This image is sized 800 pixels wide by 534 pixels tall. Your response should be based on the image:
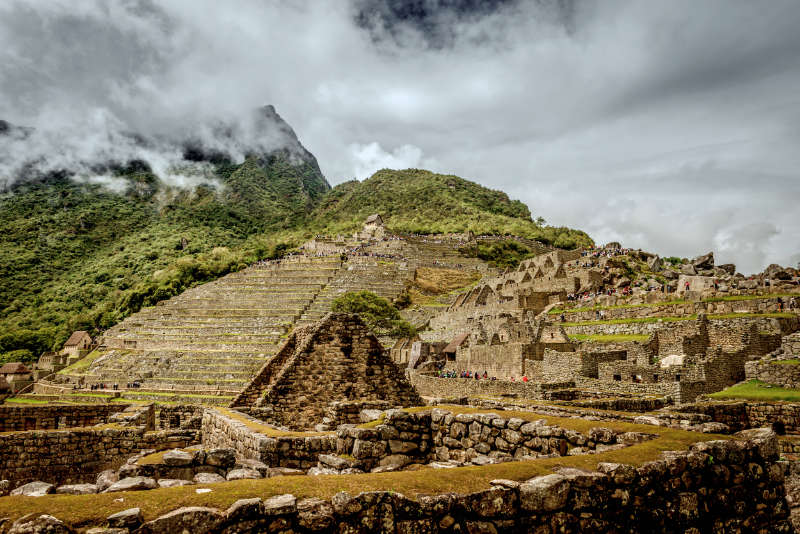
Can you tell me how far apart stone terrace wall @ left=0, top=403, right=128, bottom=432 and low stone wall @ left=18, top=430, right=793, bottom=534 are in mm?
12913

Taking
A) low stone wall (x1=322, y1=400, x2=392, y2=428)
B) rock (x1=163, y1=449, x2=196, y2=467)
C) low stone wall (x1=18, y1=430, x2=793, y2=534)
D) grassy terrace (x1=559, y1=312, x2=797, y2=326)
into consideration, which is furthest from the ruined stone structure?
grassy terrace (x1=559, y1=312, x2=797, y2=326)

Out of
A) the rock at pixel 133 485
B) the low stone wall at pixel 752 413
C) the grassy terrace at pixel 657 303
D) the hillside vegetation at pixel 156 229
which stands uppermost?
the hillside vegetation at pixel 156 229

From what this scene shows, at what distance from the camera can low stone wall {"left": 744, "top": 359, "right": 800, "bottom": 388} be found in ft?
45.0

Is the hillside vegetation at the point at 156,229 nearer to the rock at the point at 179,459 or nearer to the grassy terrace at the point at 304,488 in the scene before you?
the rock at the point at 179,459

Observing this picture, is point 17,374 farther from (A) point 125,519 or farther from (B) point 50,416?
(A) point 125,519

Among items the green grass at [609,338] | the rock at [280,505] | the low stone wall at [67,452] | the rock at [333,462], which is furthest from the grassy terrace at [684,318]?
the rock at [280,505]

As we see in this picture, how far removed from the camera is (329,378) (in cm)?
1027

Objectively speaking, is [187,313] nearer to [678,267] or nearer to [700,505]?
[678,267]

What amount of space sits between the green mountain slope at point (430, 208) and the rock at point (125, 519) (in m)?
103

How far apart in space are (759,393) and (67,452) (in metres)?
16.7

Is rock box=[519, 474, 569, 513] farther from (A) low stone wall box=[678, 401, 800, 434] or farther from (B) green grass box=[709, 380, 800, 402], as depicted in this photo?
(B) green grass box=[709, 380, 800, 402]

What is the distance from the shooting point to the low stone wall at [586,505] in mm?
3205

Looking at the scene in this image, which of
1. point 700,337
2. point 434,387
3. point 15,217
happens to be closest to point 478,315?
point 434,387

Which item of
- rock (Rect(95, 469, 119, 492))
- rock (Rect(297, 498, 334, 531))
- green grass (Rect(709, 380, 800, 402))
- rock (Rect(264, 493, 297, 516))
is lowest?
green grass (Rect(709, 380, 800, 402))
